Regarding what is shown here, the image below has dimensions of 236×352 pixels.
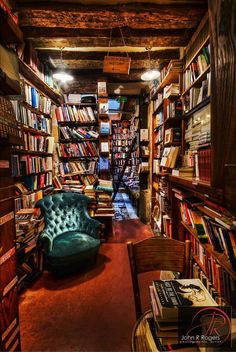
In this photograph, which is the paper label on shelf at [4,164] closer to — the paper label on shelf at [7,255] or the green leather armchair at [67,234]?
the paper label on shelf at [7,255]

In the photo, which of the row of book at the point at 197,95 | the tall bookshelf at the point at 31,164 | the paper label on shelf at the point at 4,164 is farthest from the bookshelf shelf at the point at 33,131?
the row of book at the point at 197,95

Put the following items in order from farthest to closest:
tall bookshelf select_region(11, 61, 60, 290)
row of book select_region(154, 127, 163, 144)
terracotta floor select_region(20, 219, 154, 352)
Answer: row of book select_region(154, 127, 163, 144) < tall bookshelf select_region(11, 61, 60, 290) < terracotta floor select_region(20, 219, 154, 352)

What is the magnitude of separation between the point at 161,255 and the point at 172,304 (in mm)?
477

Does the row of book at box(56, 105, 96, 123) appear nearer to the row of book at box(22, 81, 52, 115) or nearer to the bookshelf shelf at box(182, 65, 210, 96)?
the row of book at box(22, 81, 52, 115)

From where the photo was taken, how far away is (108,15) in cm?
202

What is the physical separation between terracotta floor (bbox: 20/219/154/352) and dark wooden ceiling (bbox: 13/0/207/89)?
Result: 9.22 ft

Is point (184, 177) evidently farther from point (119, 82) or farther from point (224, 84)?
point (119, 82)

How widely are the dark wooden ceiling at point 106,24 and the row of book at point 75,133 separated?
3.87 ft

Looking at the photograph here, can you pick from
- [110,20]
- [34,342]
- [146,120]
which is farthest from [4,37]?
[146,120]

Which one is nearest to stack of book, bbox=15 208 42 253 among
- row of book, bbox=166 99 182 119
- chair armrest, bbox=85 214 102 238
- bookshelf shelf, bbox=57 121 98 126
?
chair armrest, bbox=85 214 102 238

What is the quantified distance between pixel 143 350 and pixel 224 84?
A: 1105mm

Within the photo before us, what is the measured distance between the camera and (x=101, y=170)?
3846 mm

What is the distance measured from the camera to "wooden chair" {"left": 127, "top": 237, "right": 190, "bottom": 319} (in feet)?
3.96

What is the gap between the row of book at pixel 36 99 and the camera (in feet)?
8.35
